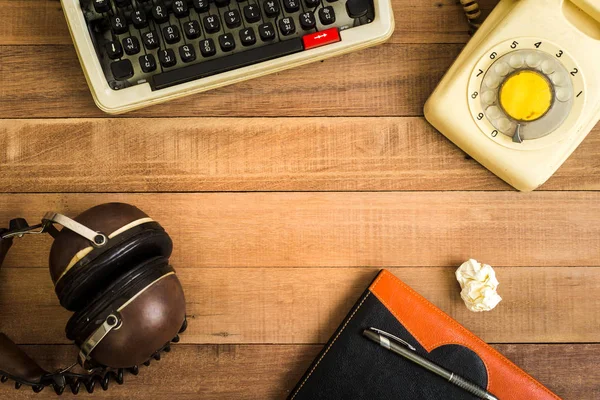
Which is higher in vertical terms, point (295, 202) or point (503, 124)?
point (503, 124)

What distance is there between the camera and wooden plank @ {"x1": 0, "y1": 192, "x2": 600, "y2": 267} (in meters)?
0.96

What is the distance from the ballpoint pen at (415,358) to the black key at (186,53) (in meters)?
0.48

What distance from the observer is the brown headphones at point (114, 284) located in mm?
759

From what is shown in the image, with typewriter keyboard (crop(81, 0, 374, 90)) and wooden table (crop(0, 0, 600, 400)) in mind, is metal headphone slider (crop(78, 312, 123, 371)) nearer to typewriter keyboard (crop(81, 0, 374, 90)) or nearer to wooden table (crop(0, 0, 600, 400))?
wooden table (crop(0, 0, 600, 400))

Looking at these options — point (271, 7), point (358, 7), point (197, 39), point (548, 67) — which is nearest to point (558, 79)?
point (548, 67)

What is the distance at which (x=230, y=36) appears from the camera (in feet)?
2.89

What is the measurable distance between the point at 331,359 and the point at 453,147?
0.38 m

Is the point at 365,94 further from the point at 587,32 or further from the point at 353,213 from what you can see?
the point at 587,32

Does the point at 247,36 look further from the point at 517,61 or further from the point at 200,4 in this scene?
the point at 517,61

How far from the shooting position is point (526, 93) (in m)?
0.88

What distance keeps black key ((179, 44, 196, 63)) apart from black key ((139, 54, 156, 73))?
4 cm

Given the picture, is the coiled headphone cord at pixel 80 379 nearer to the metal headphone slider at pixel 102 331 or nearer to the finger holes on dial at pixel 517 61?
the metal headphone slider at pixel 102 331

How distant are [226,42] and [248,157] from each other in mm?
184

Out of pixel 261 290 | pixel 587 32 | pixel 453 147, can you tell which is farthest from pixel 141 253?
pixel 587 32
